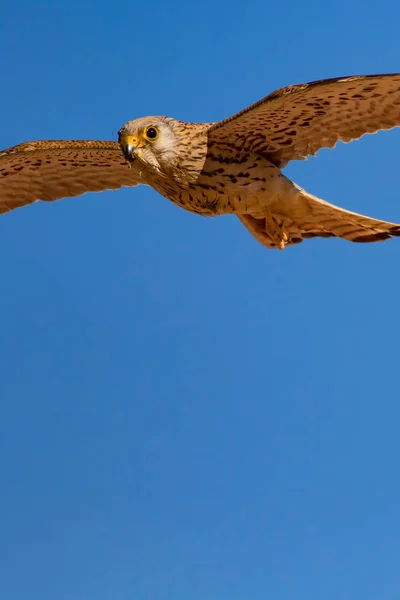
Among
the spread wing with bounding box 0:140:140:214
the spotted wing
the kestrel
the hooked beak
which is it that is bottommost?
the spotted wing

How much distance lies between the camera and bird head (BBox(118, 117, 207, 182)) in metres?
8.93

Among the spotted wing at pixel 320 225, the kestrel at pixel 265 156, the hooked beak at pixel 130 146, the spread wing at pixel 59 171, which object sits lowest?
the spotted wing at pixel 320 225

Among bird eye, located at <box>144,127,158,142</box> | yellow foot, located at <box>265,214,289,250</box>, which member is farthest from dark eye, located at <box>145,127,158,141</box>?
yellow foot, located at <box>265,214,289,250</box>

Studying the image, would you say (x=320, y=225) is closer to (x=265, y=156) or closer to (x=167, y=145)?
(x=265, y=156)

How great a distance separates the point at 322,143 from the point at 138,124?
1677 mm

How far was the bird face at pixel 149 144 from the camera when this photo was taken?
8.93m

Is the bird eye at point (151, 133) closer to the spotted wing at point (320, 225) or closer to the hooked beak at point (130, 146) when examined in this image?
the hooked beak at point (130, 146)

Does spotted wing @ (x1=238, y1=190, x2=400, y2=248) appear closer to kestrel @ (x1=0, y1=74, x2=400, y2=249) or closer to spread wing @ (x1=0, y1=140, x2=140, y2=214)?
kestrel @ (x1=0, y1=74, x2=400, y2=249)

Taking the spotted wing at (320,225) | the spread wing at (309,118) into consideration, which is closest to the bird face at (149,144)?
the spread wing at (309,118)

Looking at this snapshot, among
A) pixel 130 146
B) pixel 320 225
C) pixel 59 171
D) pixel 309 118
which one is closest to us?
pixel 130 146

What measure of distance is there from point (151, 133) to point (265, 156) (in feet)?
3.57

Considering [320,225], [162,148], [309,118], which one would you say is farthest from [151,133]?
[320,225]

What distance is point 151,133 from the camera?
8938 mm

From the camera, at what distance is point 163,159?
8953 millimetres
